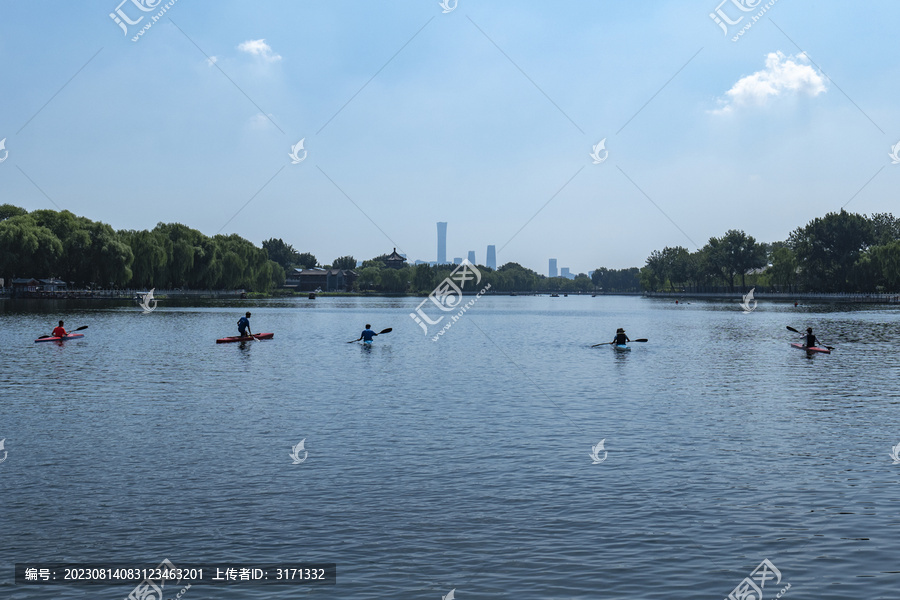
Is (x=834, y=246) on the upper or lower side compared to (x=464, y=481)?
upper

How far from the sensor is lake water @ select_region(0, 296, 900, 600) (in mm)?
10258

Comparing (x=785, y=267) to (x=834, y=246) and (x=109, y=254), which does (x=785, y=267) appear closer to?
(x=834, y=246)

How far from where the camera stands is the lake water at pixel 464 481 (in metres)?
10.3

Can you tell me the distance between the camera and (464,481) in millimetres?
14555

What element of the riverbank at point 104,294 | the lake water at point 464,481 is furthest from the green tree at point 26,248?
the lake water at point 464,481

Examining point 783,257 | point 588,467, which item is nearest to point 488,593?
point 588,467

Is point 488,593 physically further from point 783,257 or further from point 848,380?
point 783,257

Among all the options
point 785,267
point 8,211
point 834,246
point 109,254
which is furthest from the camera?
point 785,267

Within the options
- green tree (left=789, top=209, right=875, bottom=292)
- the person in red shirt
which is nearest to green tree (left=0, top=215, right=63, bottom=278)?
the person in red shirt

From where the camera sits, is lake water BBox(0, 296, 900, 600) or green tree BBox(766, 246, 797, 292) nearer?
lake water BBox(0, 296, 900, 600)

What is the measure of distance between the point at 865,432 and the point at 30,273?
122718mm

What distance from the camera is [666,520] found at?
12164 mm

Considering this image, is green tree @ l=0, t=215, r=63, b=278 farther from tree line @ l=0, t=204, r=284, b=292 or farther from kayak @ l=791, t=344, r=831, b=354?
kayak @ l=791, t=344, r=831, b=354

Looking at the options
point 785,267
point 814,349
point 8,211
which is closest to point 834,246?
point 785,267
